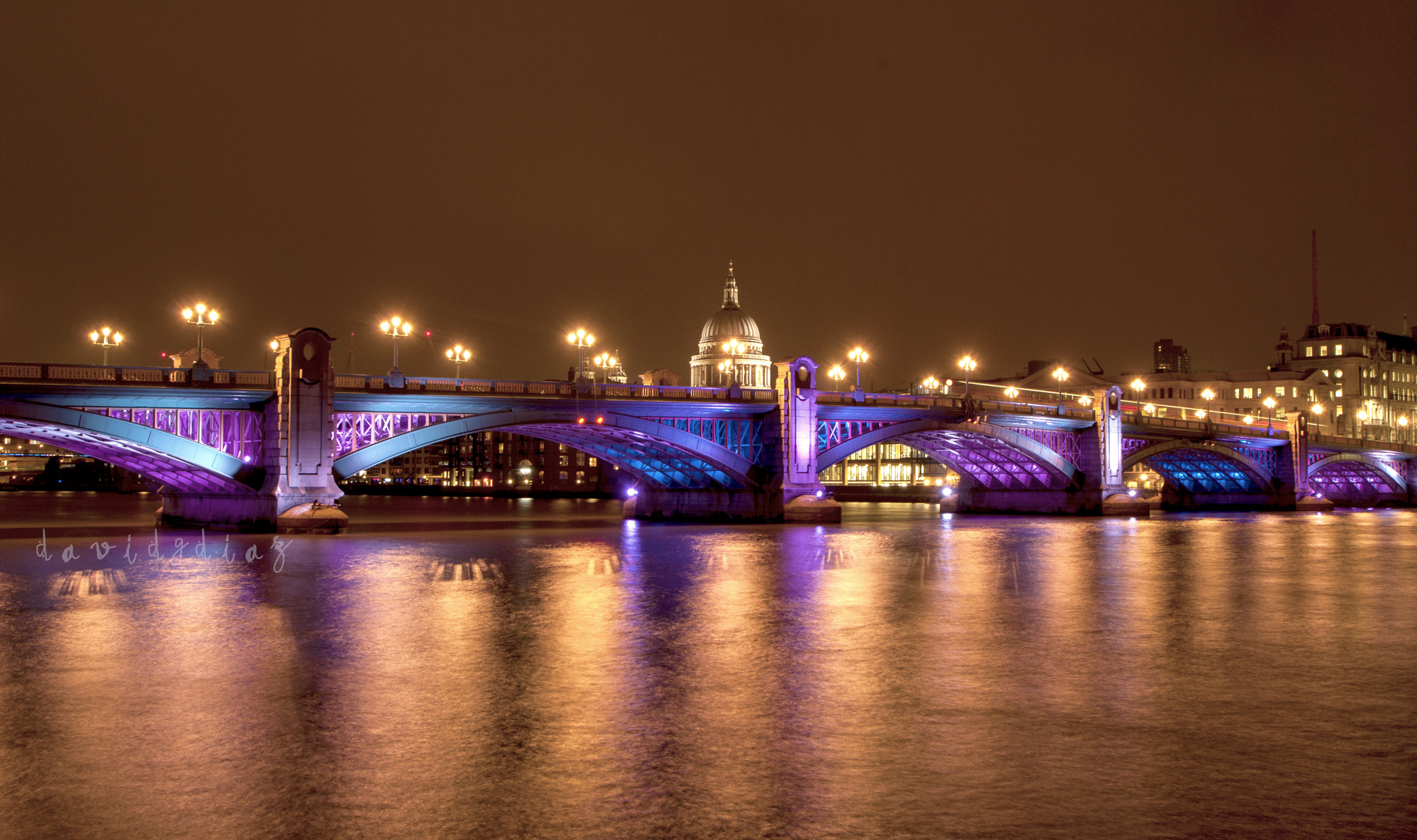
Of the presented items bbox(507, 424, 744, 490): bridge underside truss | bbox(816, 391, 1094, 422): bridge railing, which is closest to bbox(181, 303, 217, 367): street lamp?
bbox(507, 424, 744, 490): bridge underside truss

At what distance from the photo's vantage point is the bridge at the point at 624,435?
50562 mm

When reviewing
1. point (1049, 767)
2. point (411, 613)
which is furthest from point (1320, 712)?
point (411, 613)

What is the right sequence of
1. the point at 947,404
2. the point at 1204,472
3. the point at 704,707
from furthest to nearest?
the point at 1204,472 < the point at 947,404 < the point at 704,707

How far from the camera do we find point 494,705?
13656 mm

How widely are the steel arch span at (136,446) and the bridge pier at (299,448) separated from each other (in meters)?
1.27

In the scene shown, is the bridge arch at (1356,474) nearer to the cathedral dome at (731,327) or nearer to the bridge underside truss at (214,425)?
the cathedral dome at (731,327)

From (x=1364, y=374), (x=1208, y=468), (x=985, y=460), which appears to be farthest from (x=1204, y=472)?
(x=1364, y=374)

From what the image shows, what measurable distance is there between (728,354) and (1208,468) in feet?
175

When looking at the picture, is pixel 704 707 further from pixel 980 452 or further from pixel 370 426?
pixel 980 452

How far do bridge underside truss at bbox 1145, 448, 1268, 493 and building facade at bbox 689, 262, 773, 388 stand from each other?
48.0m

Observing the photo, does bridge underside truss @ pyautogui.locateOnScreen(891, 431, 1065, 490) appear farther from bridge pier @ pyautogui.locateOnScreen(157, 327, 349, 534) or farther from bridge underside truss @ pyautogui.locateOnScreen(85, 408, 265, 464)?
bridge underside truss @ pyautogui.locateOnScreen(85, 408, 265, 464)

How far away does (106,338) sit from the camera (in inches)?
2135

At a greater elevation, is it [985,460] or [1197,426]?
[1197,426]

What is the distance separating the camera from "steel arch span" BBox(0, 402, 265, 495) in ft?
156
